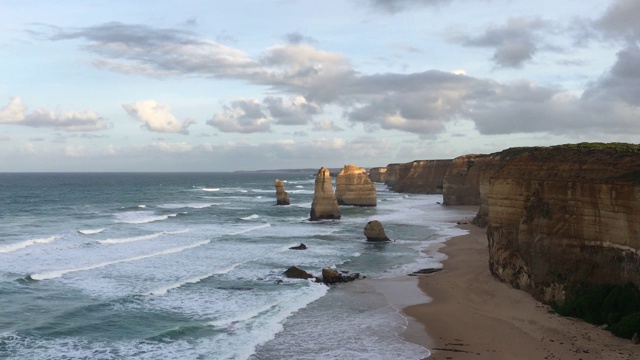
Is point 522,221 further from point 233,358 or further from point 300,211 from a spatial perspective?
point 300,211

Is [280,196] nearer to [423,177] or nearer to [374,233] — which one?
[423,177]

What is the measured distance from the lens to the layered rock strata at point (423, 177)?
11581cm

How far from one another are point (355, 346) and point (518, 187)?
12538 mm

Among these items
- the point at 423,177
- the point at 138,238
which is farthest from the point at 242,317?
the point at 423,177

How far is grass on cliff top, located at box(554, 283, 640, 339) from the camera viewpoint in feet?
64.5

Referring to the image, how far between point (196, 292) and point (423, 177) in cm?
9574

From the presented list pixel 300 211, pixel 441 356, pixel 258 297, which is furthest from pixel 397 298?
pixel 300 211

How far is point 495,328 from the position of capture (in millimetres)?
22719

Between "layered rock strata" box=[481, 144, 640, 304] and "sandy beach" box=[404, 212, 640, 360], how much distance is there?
4.49ft

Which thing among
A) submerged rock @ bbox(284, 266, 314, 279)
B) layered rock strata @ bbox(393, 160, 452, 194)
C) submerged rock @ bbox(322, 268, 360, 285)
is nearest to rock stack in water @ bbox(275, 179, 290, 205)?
layered rock strata @ bbox(393, 160, 452, 194)

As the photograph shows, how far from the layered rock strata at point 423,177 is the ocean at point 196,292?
5807cm

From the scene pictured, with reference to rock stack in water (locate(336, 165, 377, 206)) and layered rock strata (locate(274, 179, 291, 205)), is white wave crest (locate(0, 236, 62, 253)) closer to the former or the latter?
layered rock strata (locate(274, 179, 291, 205))

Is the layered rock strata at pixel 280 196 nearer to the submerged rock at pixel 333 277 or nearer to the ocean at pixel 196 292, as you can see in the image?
the ocean at pixel 196 292

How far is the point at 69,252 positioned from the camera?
40969 mm
